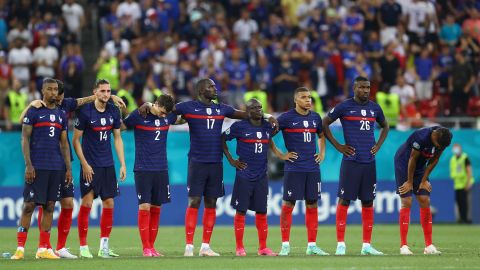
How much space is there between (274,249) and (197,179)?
2.87 metres

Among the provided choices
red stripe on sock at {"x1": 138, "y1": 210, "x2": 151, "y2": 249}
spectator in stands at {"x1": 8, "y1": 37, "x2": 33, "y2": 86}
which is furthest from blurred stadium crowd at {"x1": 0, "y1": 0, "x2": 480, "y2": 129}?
red stripe on sock at {"x1": 138, "y1": 210, "x2": 151, "y2": 249}

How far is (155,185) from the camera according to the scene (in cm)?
1850

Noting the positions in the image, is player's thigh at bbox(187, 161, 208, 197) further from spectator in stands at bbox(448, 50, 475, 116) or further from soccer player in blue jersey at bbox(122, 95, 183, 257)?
spectator in stands at bbox(448, 50, 475, 116)

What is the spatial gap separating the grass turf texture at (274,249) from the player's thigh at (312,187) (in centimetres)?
96

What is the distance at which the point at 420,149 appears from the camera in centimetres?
1861

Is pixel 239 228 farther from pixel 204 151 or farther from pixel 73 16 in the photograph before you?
pixel 73 16

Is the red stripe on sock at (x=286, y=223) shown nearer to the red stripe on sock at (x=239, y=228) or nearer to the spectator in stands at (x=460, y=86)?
the red stripe on sock at (x=239, y=228)

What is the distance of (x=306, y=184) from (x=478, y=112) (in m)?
14.2

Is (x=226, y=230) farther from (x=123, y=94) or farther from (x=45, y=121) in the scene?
(x=45, y=121)

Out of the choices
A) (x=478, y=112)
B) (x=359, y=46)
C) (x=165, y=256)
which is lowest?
(x=165, y=256)

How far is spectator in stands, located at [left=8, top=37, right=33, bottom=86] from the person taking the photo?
3173 cm

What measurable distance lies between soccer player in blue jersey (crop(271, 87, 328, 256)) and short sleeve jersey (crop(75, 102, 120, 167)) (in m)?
2.85

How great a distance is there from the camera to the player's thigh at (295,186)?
61.7 feet

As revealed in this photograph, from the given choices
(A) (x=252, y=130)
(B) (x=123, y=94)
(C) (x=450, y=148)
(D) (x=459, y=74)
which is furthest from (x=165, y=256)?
(D) (x=459, y=74)
